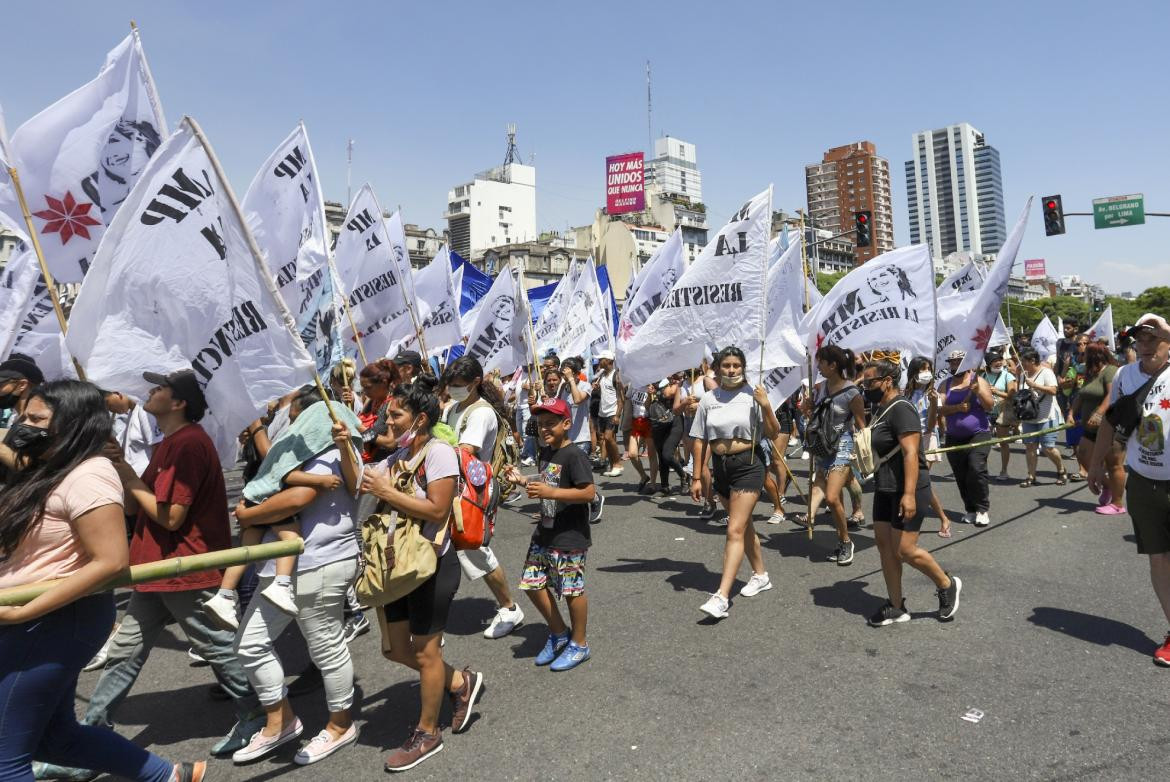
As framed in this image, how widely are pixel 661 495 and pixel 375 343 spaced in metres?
4.27

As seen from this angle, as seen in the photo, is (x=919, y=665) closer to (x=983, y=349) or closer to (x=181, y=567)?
(x=181, y=567)

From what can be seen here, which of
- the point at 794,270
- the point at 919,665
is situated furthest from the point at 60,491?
the point at 794,270

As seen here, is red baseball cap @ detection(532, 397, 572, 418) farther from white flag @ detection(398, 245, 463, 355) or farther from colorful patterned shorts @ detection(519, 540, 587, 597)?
white flag @ detection(398, 245, 463, 355)

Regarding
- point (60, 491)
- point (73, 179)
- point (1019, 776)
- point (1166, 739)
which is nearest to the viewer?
point (60, 491)

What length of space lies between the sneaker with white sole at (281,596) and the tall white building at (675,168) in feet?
563

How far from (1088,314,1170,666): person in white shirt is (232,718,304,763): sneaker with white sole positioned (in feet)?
15.1

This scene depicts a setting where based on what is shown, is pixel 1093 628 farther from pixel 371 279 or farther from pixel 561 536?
pixel 371 279

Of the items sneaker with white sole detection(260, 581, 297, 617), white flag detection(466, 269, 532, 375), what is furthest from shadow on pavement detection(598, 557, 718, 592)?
white flag detection(466, 269, 532, 375)

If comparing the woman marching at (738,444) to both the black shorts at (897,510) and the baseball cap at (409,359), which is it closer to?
the black shorts at (897,510)

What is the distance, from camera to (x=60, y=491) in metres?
2.65

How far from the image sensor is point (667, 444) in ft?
33.3

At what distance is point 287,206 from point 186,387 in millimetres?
3944

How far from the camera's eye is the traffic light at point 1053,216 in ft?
77.8

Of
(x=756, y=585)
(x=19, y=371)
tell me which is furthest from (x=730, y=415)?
(x=19, y=371)
